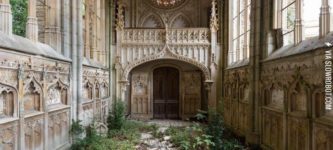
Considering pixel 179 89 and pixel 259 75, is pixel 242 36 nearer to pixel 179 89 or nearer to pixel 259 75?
pixel 259 75

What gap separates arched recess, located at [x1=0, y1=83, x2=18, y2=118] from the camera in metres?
4.00

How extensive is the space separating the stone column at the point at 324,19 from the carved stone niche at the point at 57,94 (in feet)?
15.4

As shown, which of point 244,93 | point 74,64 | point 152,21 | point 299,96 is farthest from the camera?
point 152,21

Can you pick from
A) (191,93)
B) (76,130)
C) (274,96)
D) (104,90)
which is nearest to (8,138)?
(76,130)

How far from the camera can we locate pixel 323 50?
3809mm

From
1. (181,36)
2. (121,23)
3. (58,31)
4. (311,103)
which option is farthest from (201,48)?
(311,103)

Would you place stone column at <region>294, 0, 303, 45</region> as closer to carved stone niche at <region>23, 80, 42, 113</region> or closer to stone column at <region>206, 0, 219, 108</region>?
carved stone niche at <region>23, 80, 42, 113</region>

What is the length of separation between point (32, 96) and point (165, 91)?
28.6 feet

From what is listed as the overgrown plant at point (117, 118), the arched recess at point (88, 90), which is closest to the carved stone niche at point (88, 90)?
the arched recess at point (88, 90)

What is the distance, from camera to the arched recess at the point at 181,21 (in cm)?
1291

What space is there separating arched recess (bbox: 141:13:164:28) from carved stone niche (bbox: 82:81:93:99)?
5468 mm

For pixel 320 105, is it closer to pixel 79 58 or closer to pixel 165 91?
pixel 79 58

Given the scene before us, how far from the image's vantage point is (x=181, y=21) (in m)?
13.0

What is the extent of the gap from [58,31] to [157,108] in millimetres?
7677
